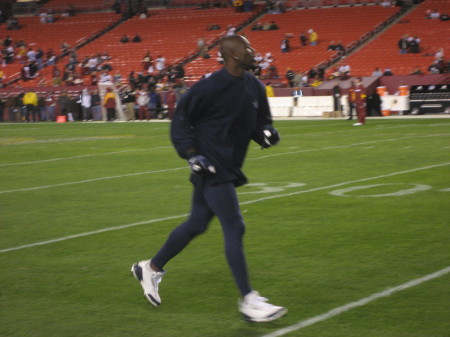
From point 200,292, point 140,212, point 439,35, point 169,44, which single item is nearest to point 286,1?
point 169,44

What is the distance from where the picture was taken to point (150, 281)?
5.89 m

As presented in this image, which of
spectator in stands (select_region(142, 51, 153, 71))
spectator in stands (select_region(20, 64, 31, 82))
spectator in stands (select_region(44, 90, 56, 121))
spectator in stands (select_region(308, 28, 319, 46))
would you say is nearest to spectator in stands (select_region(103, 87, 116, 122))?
spectator in stands (select_region(44, 90, 56, 121))

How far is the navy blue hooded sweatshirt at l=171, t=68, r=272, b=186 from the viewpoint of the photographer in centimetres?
547

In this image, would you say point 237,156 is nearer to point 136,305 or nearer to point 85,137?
point 136,305

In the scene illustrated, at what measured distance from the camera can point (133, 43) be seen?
50.6 metres

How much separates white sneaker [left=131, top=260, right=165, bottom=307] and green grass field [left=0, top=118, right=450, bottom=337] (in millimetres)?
81

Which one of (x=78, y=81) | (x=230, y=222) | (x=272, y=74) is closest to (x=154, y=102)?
(x=272, y=74)

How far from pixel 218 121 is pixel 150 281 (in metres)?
1.17

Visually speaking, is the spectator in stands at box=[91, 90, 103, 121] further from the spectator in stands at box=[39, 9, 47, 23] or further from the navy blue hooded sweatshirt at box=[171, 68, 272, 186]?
the navy blue hooded sweatshirt at box=[171, 68, 272, 186]

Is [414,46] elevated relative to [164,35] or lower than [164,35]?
elevated

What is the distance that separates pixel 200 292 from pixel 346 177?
7.16 metres

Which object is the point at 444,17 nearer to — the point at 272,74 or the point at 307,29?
the point at 307,29

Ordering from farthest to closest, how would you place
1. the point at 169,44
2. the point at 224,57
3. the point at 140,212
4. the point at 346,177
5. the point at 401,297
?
1. the point at 169,44
2. the point at 346,177
3. the point at 140,212
4. the point at 401,297
5. the point at 224,57

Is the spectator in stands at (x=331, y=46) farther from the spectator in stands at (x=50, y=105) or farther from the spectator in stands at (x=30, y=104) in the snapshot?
the spectator in stands at (x=30, y=104)
